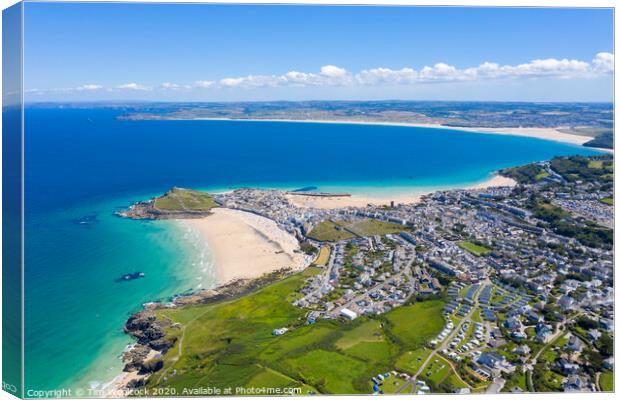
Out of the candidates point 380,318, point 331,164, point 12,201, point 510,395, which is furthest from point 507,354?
point 331,164

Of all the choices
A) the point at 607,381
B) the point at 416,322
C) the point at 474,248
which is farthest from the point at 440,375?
the point at 474,248

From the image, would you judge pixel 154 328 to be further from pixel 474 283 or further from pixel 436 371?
pixel 474 283

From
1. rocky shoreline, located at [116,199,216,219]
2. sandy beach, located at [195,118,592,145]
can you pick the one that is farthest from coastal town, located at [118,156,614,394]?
sandy beach, located at [195,118,592,145]

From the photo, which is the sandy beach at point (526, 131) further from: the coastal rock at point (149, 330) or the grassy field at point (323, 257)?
the coastal rock at point (149, 330)

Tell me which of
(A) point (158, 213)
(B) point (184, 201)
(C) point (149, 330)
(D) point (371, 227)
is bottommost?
(C) point (149, 330)

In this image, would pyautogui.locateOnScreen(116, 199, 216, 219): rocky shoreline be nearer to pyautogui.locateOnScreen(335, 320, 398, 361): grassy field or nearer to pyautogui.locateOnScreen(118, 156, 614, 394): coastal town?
pyautogui.locateOnScreen(118, 156, 614, 394): coastal town

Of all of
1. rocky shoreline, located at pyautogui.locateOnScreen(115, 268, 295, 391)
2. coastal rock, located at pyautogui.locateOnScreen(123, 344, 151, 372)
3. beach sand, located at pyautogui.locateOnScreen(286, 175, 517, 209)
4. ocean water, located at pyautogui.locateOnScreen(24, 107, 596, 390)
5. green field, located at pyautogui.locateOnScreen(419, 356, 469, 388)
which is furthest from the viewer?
beach sand, located at pyautogui.locateOnScreen(286, 175, 517, 209)
